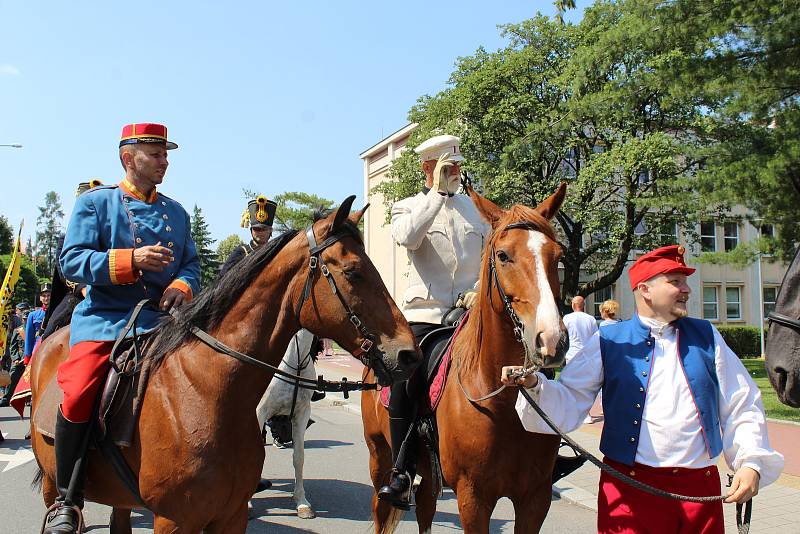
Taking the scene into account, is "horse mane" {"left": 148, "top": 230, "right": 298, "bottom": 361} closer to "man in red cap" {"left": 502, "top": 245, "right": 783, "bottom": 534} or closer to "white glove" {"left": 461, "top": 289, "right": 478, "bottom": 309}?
"man in red cap" {"left": 502, "top": 245, "right": 783, "bottom": 534}

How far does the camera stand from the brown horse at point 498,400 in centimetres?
316

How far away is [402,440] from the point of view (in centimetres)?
425

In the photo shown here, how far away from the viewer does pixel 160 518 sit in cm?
305

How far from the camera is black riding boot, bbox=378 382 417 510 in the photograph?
4.16 m

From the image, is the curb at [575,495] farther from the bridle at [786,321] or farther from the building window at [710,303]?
the building window at [710,303]

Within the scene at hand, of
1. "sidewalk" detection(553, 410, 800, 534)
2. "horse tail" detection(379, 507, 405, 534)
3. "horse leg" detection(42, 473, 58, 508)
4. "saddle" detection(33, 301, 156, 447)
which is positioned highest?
"saddle" detection(33, 301, 156, 447)

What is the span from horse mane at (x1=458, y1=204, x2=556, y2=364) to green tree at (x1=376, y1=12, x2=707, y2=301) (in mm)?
18953

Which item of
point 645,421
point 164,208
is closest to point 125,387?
point 164,208

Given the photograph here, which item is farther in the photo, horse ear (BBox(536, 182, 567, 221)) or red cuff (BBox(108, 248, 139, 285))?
horse ear (BBox(536, 182, 567, 221))

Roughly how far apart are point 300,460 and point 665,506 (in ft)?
15.0

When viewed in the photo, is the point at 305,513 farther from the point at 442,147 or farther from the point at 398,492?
the point at 442,147

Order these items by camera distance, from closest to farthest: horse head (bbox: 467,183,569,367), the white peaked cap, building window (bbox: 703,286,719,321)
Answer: horse head (bbox: 467,183,569,367) < the white peaked cap < building window (bbox: 703,286,719,321)

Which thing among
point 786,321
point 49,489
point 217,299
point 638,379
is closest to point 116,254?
point 217,299

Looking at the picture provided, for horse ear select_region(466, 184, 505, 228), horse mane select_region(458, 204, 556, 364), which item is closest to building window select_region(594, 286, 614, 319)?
horse mane select_region(458, 204, 556, 364)
